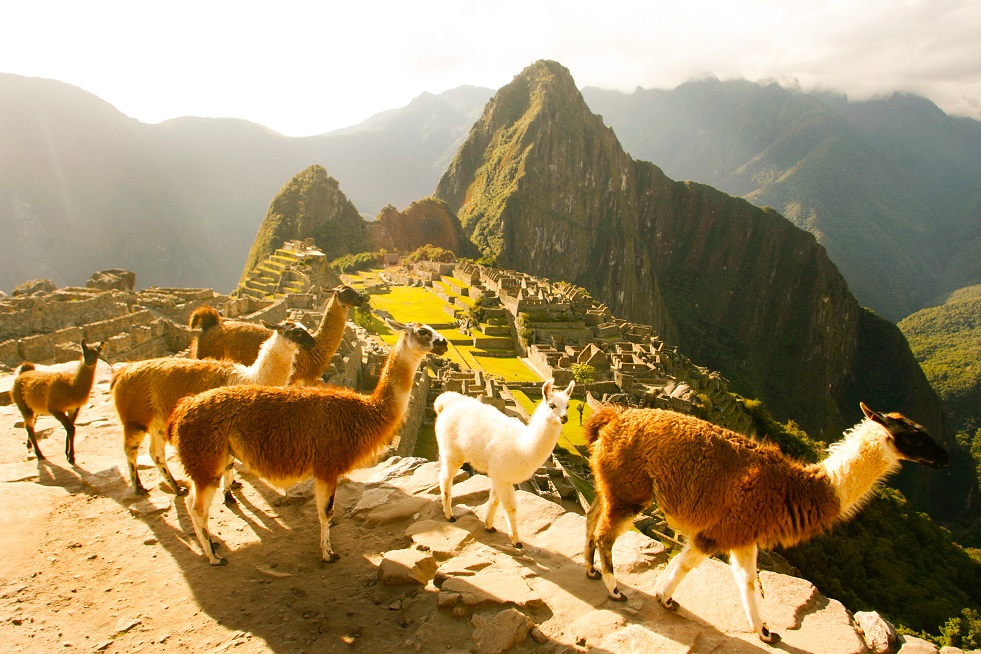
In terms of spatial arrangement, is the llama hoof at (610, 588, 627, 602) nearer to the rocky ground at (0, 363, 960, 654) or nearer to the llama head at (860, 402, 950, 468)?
the rocky ground at (0, 363, 960, 654)

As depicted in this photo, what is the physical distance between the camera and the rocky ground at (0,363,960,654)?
4.12m

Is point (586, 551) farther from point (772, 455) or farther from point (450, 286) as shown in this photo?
point (450, 286)

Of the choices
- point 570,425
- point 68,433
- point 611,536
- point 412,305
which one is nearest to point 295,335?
point 68,433

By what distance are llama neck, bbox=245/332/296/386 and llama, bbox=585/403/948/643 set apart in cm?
391

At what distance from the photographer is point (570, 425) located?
2786 centimetres

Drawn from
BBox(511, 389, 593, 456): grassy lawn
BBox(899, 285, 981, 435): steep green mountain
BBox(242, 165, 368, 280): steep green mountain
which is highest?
BBox(242, 165, 368, 280): steep green mountain

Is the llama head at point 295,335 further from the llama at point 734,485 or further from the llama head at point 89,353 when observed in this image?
the llama at point 734,485

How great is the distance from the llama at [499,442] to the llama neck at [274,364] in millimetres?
1957

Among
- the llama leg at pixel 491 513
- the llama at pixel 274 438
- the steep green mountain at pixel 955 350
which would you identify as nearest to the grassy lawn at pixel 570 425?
the llama leg at pixel 491 513

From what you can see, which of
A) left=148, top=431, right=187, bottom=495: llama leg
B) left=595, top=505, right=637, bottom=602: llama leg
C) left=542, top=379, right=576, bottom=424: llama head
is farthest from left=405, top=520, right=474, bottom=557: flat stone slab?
left=148, top=431, right=187, bottom=495: llama leg

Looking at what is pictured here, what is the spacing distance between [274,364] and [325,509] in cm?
211

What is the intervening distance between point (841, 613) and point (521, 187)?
16631 cm

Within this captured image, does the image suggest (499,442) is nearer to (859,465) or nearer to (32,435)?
(859,465)

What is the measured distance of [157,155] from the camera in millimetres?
152875
